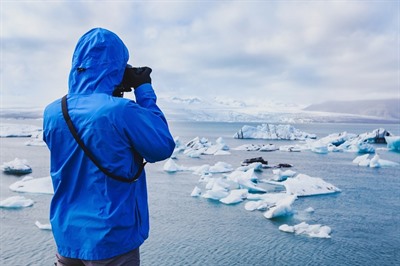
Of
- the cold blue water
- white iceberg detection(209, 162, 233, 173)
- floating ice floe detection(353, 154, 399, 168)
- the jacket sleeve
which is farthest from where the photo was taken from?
floating ice floe detection(353, 154, 399, 168)

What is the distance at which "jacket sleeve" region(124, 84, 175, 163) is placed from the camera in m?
1.43

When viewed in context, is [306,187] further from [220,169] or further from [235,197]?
[220,169]

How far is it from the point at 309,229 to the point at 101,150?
787 centimetres

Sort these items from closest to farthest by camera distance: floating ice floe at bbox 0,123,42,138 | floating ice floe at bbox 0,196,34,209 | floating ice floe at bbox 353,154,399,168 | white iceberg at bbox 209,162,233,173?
floating ice floe at bbox 0,196,34,209 < white iceberg at bbox 209,162,233,173 < floating ice floe at bbox 353,154,399,168 < floating ice floe at bbox 0,123,42,138

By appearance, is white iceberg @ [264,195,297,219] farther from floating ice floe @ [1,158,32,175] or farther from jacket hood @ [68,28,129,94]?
floating ice floe @ [1,158,32,175]

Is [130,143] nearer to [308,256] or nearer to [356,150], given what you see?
[308,256]

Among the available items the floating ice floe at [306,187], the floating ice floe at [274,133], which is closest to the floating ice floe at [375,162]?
the floating ice floe at [306,187]

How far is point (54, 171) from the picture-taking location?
1600 millimetres

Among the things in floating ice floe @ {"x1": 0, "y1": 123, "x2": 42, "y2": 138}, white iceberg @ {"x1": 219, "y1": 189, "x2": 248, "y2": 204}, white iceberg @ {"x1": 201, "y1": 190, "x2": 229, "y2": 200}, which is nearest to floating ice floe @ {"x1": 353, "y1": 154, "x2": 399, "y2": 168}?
white iceberg @ {"x1": 219, "y1": 189, "x2": 248, "y2": 204}

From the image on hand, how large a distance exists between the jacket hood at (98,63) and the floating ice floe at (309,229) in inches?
300

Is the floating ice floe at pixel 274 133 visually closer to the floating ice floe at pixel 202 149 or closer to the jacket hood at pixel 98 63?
the floating ice floe at pixel 202 149

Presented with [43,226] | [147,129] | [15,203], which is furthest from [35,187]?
[147,129]

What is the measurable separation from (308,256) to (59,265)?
634 cm

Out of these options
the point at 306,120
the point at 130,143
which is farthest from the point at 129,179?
the point at 306,120
